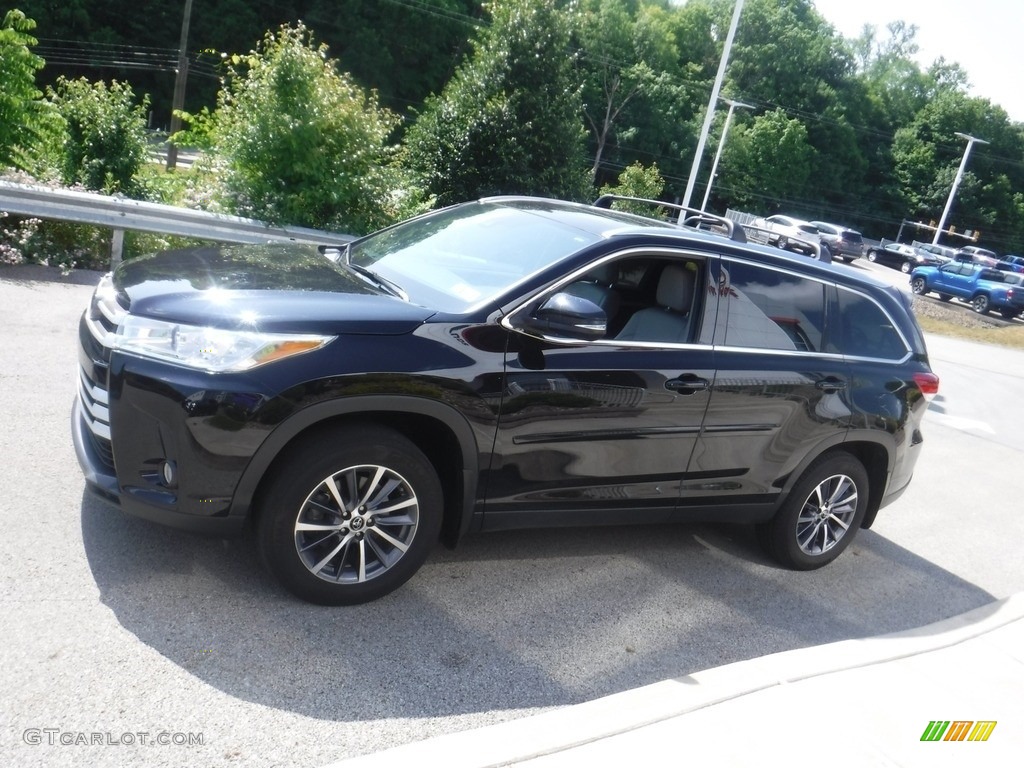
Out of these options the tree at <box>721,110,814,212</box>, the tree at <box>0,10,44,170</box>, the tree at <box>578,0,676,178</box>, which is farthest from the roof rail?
the tree at <box>721,110,814,212</box>

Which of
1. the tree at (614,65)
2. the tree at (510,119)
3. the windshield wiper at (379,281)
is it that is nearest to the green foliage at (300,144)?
the tree at (510,119)

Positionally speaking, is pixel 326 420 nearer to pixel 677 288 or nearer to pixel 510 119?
pixel 677 288

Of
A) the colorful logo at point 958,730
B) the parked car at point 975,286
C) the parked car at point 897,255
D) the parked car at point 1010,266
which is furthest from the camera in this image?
the parked car at point 1010,266

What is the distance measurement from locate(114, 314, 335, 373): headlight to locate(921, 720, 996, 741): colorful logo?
2983 mm

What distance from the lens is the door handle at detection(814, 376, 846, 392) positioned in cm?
495

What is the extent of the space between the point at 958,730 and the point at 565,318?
2.43 meters

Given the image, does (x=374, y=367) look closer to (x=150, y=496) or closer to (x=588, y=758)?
(x=150, y=496)

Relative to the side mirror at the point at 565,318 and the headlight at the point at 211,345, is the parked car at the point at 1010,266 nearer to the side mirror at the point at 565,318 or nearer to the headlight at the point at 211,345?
the side mirror at the point at 565,318

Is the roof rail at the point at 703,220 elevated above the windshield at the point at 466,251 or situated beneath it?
elevated above

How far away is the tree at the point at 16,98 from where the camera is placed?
10055mm

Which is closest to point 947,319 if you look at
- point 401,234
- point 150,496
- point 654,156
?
point 401,234

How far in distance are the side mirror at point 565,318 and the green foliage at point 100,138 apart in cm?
874

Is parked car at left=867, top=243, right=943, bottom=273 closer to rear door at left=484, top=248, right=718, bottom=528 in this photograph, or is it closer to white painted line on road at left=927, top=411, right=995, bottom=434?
white painted line on road at left=927, top=411, right=995, bottom=434

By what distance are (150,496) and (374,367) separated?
38.8 inches
